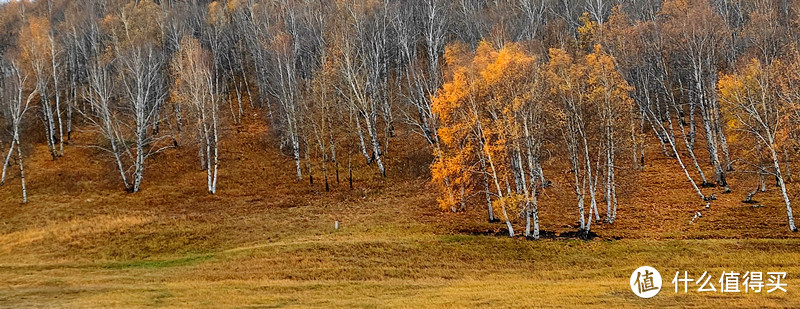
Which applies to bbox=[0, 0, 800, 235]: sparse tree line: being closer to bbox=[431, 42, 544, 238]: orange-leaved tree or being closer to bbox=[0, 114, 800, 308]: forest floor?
bbox=[431, 42, 544, 238]: orange-leaved tree

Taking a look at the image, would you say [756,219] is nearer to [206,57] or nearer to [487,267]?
[487,267]

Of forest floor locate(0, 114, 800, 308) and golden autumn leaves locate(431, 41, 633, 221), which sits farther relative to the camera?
golden autumn leaves locate(431, 41, 633, 221)

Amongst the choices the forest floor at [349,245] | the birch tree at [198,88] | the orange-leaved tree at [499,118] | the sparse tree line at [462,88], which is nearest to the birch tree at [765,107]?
the sparse tree line at [462,88]

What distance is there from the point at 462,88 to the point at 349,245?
1223 centimetres

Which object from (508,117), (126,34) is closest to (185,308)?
(508,117)

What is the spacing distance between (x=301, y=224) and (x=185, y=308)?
16544mm

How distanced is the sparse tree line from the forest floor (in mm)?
2004

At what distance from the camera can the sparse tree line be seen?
30.5 metres

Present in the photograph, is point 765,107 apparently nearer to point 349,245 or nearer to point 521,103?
point 521,103

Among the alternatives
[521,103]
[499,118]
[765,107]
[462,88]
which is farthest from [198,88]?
[765,107]

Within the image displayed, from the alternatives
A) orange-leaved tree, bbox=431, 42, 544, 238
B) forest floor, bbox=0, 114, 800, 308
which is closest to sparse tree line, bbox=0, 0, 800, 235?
orange-leaved tree, bbox=431, 42, 544, 238

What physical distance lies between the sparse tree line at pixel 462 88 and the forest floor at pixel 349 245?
200 centimetres

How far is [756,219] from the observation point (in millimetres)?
29609

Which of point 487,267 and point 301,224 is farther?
point 301,224
